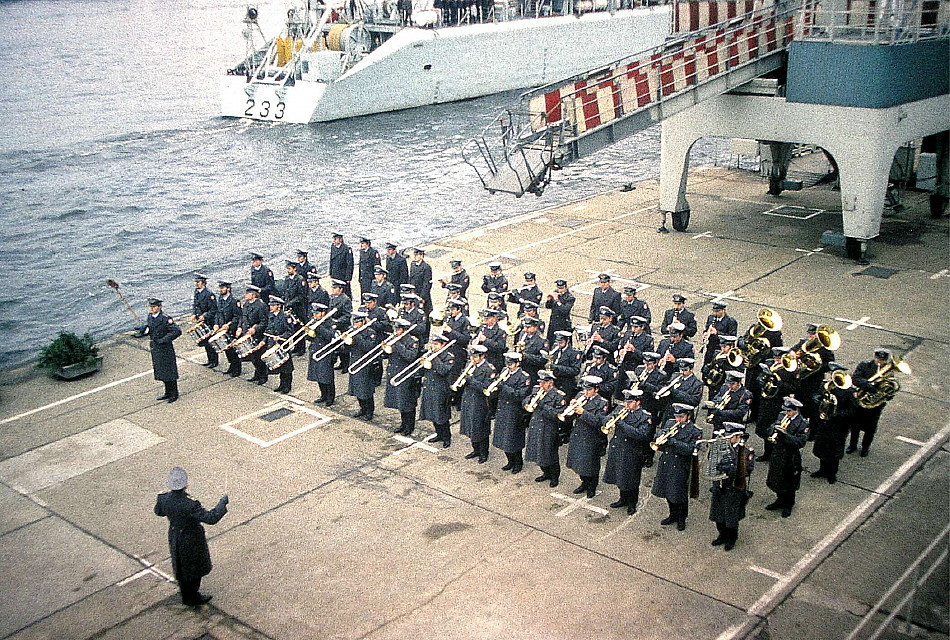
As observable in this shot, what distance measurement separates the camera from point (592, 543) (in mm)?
11398

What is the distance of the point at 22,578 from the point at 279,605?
324 cm

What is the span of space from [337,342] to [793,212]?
597 inches

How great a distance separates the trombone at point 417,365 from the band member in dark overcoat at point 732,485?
4.58 metres

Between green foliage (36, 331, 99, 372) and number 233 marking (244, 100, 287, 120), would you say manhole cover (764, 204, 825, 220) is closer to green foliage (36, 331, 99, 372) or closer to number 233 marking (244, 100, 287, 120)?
green foliage (36, 331, 99, 372)

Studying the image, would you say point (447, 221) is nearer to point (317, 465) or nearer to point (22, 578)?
point (317, 465)

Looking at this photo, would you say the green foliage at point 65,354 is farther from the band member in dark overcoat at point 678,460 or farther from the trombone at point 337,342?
the band member in dark overcoat at point 678,460

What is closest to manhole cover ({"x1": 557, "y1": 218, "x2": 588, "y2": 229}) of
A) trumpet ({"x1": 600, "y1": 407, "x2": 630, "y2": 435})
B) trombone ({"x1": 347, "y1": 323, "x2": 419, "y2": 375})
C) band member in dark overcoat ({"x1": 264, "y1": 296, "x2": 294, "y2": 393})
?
band member in dark overcoat ({"x1": 264, "y1": 296, "x2": 294, "y2": 393})

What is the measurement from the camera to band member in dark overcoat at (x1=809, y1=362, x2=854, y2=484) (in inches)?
487

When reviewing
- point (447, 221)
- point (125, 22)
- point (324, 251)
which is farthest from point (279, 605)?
point (125, 22)

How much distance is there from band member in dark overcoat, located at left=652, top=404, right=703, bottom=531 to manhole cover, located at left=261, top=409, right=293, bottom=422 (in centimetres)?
640

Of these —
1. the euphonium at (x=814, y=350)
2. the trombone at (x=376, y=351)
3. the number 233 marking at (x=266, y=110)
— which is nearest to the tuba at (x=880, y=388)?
the euphonium at (x=814, y=350)

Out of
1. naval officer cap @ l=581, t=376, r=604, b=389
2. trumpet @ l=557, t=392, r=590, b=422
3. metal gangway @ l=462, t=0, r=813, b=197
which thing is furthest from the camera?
metal gangway @ l=462, t=0, r=813, b=197

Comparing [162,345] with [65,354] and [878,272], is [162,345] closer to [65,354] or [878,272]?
[65,354]

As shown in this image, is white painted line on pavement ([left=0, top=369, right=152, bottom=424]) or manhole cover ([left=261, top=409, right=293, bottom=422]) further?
white painted line on pavement ([left=0, top=369, right=152, bottom=424])
